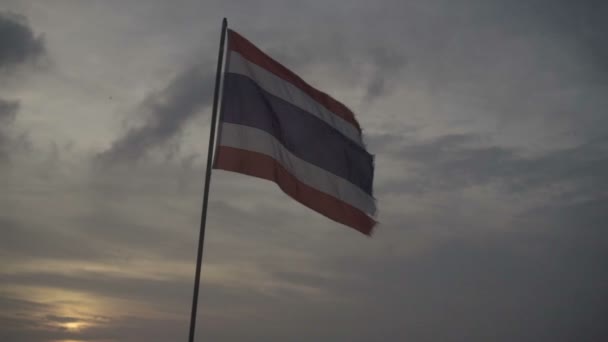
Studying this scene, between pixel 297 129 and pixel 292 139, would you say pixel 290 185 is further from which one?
pixel 297 129

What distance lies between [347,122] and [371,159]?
4.60ft

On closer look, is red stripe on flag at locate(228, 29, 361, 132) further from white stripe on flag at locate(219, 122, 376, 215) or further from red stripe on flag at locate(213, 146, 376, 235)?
red stripe on flag at locate(213, 146, 376, 235)

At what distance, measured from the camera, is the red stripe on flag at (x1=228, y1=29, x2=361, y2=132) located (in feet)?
53.7

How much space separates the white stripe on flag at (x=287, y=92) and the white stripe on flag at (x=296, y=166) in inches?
58.2

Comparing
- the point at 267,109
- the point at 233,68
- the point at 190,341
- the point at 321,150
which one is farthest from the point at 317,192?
the point at 190,341

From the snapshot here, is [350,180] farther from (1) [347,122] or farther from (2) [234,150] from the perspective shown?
(2) [234,150]

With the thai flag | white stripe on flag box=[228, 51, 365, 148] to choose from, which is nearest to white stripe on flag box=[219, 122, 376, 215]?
the thai flag

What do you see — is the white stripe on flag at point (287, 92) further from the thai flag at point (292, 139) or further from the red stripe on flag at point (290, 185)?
the red stripe on flag at point (290, 185)

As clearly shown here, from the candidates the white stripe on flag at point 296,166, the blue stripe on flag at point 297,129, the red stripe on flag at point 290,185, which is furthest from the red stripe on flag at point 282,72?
the red stripe on flag at point 290,185

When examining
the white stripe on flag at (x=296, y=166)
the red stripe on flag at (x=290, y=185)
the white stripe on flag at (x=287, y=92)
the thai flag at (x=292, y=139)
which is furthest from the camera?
the white stripe on flag at (x=287, y=92)

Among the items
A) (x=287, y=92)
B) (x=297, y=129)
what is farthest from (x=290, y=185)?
(x=287, y=92)

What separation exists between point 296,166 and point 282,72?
8.70 feet

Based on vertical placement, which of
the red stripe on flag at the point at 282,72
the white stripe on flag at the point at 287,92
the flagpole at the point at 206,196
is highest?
the red stripe on flag at the point at 282,72

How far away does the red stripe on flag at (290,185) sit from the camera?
1523 cm
